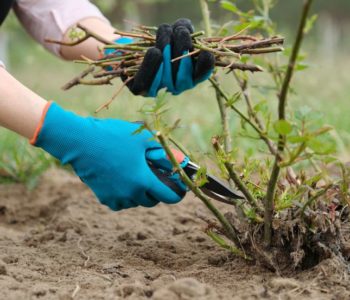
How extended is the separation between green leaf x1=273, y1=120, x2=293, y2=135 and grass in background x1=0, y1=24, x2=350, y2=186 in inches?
15.1

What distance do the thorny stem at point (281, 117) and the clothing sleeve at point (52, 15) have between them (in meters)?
1.19

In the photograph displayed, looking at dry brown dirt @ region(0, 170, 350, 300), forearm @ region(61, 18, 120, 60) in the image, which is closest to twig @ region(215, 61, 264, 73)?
dry brown dirt @ region(0, 170, 350, 300)

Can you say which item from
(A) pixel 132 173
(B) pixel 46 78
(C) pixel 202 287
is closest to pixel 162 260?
(A) pixel 132 173

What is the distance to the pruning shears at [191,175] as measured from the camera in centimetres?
176

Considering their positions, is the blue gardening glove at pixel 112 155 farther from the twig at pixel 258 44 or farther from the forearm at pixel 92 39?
the forearm at pixel 92 39

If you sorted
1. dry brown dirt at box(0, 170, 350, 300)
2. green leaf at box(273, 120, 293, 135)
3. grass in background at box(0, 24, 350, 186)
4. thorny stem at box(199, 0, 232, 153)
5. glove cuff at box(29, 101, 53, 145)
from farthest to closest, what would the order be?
grass in background at box(0, 24, 350, 186) → thorny stem at box(199, 0, 232, 153) → glove cuff at box(29, 101, 53, 145) → dry brown dirt at box(0, 170, 350, 300) → green leaf at box(273, 120, 293, 135)

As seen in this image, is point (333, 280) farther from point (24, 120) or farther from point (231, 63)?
point (24, 120)

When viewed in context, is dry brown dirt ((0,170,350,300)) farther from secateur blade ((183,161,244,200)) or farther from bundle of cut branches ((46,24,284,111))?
bundle of cut branches ((46,24,284,111))

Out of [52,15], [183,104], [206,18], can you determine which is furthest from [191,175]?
[183,104]

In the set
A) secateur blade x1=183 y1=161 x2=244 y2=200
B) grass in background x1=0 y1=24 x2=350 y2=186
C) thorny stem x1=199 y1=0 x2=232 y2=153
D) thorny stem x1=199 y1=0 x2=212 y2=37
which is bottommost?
grass in background x1=0 y1=24 x2=350 y2=186

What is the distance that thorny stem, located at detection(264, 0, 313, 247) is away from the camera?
3.83 ft

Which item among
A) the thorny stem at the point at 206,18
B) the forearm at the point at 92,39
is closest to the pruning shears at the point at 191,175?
the thorny stem at the point at 206,18

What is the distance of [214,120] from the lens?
4.40 meters

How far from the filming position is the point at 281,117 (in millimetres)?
1352
